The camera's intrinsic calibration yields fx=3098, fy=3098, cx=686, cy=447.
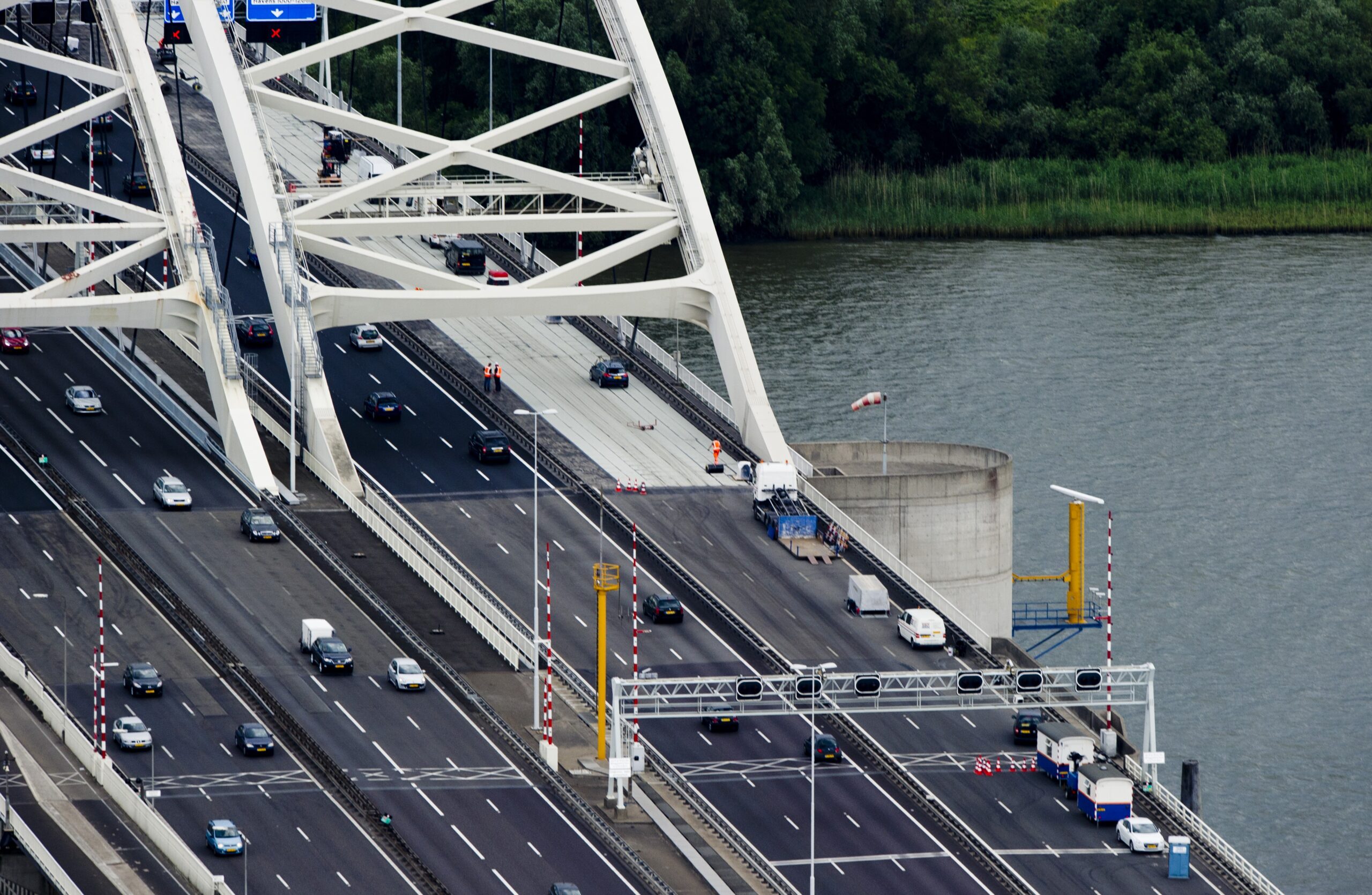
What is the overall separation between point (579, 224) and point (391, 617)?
30.4 m

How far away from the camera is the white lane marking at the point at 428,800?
96.3 metres

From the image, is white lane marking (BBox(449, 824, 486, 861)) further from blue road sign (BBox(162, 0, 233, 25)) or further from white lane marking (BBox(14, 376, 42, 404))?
blue road sign (BBox(162, 0, 233, 25))

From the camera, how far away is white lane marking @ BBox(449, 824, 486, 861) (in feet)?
306

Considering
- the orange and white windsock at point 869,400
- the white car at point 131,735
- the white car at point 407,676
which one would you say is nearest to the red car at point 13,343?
the orange and white windsock at point 869,400

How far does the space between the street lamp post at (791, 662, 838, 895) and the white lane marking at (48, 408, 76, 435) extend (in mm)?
36189

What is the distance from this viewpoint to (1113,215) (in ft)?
647

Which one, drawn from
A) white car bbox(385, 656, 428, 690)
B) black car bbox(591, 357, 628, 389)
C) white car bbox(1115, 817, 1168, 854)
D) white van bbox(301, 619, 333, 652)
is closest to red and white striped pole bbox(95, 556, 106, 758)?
white van bbox(301, 619, 333, 652)

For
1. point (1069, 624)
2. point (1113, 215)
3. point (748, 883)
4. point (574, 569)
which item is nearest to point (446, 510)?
point (574, 569)

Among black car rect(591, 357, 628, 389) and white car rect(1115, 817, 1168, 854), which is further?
black car rect(591, 357, 628, 389)

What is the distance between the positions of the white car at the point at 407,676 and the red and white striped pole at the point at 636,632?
7511mm

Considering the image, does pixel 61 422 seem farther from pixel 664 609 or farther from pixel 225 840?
pixel 225 840

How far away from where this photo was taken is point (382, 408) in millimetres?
132125

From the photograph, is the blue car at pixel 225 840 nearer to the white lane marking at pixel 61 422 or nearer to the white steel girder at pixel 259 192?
the white steel girder at pixel 259 192

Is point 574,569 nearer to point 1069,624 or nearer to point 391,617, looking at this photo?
point 391,617
